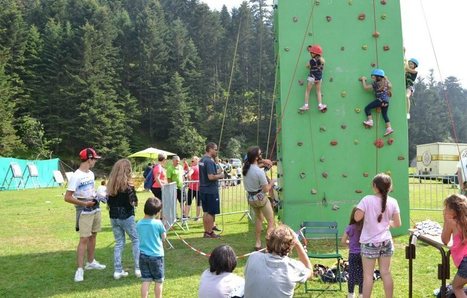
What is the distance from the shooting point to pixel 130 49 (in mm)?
65812

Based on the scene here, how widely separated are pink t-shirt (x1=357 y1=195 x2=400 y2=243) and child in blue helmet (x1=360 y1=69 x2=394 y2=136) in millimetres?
5047

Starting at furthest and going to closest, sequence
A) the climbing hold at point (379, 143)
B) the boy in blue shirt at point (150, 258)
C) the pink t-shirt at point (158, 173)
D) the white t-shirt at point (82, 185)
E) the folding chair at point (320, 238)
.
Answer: the pink t-shirt at point (158, 173) → the climbing hold at point (379, 143) → the folding chair at point (320, 238) → the white t-shirt at point (82, 185) → the boy in blue shirt at point (150, 258)

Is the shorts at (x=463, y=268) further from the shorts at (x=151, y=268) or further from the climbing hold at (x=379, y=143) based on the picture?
the climbing hold at (x=379, y=143)

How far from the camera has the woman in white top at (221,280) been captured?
3682mm

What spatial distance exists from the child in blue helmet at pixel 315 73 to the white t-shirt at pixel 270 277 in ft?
21.6

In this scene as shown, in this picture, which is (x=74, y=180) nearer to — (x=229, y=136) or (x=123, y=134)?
(x=123, y=134)

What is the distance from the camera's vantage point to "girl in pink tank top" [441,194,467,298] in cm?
441

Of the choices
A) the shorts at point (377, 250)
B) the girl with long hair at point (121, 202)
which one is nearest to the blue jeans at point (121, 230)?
the girl with long hair at point (121, 202)

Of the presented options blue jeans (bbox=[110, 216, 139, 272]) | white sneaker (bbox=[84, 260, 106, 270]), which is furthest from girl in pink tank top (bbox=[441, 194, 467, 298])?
white sneaker (bbox=[84, 260, 106, 270])

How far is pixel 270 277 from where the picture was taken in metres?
3.62

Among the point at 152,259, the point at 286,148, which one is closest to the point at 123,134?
the point at 286,148

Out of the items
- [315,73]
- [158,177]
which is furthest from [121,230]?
[315,73]

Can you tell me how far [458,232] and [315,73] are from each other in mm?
5896

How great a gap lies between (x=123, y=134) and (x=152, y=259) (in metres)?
51.4
